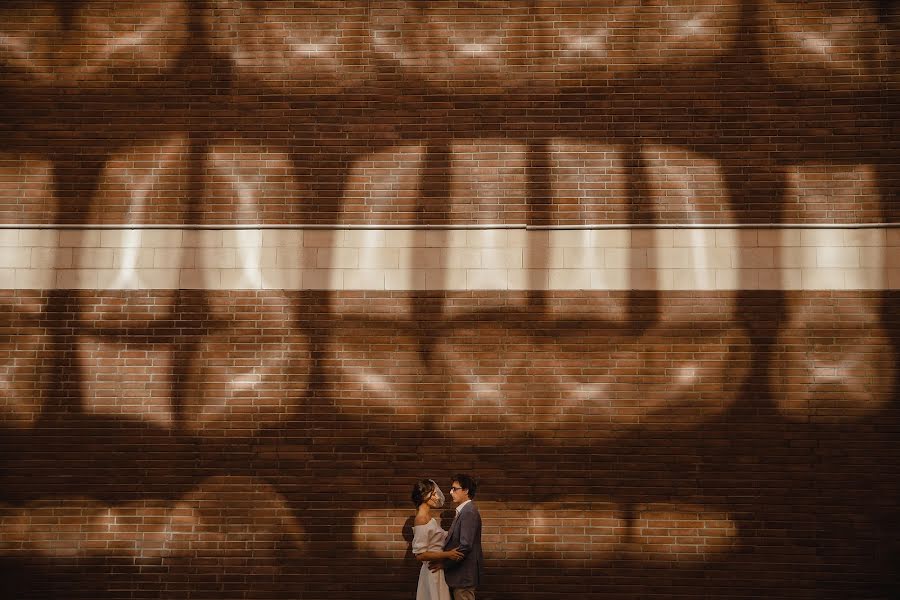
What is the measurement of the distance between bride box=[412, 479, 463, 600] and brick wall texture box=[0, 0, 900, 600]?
518 millimetres

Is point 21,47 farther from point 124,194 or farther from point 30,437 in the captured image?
point 30,437

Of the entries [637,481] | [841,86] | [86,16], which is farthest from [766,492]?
[86,16]

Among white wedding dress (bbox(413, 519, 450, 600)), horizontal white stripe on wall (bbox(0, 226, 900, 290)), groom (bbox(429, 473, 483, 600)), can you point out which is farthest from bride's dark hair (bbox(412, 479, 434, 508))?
horizontal white stripe on wall (bbox(0, 226, 900, 290))

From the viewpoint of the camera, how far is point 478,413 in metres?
7.21

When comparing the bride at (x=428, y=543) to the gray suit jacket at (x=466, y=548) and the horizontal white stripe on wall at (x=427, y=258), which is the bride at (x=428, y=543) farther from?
the horizontal white stripe on wall at (x=427, y=258)

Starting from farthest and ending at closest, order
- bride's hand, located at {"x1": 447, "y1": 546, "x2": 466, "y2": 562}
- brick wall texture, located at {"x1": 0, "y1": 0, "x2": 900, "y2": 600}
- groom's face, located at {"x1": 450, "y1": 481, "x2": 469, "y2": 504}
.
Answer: brick wall texture, located at {"x1": 0, "y1": 0, "x2": 900, "y2": 600} < groom's face, located at {"x1": 450, "y1": 481, "x2": 469, "y2": 504} < bride's hand, located at {"x1": 447, "y1": 546, "x2": 466, "y2": 562}

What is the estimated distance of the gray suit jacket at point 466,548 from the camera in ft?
20.8

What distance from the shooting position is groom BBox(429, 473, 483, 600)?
6.34 metres

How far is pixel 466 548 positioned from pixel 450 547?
20 cm

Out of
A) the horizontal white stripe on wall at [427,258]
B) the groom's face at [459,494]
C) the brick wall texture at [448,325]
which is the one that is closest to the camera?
the groom's face at [459,494]

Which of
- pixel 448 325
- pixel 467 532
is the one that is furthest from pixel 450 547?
pixel 448 325

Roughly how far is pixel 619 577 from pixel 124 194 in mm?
6728

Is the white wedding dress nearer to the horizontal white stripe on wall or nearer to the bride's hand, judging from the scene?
the bride's hand

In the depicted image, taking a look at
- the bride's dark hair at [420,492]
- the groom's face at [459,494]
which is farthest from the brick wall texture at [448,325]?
the groom's face at [459,494]
